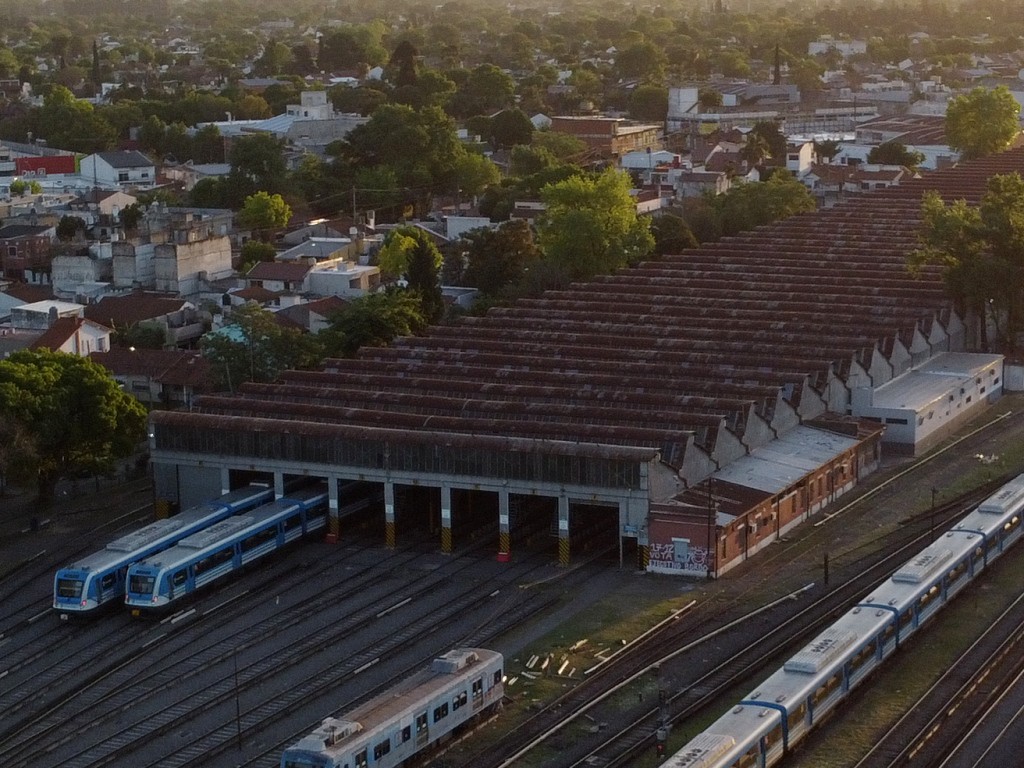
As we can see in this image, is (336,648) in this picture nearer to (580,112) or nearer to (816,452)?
(816,452)

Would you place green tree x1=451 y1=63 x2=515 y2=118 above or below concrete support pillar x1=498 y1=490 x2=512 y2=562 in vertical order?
above

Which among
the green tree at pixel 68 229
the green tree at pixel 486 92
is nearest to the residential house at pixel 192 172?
the green tree at pixel 68 229

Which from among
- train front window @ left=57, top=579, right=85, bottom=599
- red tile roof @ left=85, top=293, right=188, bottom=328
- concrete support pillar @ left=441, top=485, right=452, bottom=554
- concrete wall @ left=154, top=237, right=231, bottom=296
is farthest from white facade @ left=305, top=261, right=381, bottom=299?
train front window @ left=57, top=579, right=85, bottom=599

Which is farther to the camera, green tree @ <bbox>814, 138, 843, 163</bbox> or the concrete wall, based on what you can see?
green tree @ <bbox>814, 138, 843, 163</bbox>

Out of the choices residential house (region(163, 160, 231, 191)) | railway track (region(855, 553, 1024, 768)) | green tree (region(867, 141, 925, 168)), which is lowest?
railway track (region(855, 553, 1024, 768))

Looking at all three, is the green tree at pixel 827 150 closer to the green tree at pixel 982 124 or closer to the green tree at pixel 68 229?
the green tree at pixel 982 124

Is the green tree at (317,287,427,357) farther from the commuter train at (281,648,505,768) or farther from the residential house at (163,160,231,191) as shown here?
the residential house at (163,160,231,191)
